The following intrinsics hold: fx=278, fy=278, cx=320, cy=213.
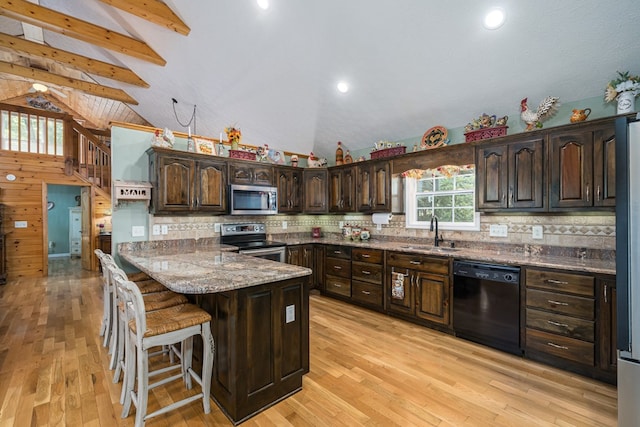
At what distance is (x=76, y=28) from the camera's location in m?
3.50

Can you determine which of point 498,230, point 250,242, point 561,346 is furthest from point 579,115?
point 250,242

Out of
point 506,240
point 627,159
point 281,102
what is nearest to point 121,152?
point 281,102

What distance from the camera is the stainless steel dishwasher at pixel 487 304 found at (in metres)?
2.69

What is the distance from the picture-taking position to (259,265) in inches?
92.9

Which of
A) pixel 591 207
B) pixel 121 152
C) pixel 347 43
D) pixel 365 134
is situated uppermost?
pixel 347 43

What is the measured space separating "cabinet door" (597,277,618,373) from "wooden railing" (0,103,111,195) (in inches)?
355

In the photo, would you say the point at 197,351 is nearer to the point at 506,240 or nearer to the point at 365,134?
the point at 506,240

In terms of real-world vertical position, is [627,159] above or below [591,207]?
above

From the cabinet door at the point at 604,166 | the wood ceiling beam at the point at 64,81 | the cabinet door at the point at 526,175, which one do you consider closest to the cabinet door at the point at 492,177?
the cabinet door at the point at 526,175

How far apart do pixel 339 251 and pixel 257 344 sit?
2.59m

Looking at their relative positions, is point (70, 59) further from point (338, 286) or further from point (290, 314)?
point (338, 286)

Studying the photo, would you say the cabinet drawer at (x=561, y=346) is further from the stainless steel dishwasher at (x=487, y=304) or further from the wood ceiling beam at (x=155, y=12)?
the wood ceiling beam at (x=155, y=12)

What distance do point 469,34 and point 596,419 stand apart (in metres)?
3.12

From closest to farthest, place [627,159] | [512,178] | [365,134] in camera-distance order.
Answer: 1. [627,159]
2. [512,178]
3. [365,134]
